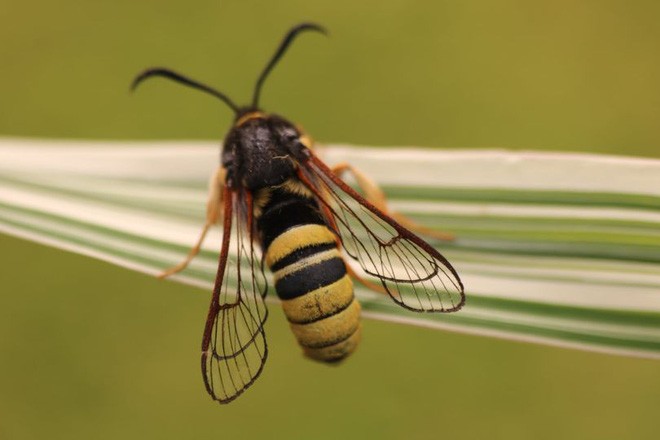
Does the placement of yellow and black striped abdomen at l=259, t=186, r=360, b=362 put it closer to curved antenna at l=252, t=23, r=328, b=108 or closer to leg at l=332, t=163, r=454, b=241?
leg at l=332, t=163, r=454, b=241

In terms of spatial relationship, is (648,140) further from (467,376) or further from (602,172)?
(602,172)

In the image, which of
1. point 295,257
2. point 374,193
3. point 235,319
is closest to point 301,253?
point 295,257

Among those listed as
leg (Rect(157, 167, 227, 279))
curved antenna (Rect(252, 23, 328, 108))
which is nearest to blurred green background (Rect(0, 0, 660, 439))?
leg (Rect(157, 167, 227, 279))

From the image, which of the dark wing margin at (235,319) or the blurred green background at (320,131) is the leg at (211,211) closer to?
the dark wing margin at (235,319)

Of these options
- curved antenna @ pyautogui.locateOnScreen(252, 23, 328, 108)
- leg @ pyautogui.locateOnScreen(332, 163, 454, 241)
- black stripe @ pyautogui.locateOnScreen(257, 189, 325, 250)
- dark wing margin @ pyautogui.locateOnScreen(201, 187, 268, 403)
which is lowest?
dark wing margin @ pyautogui.locateOnScreen(201, 187, 268, 403)

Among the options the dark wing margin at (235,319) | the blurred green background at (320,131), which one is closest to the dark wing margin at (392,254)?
the dark wing margin at (235,319)

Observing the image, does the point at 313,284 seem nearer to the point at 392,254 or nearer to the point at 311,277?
the point at 311,277
